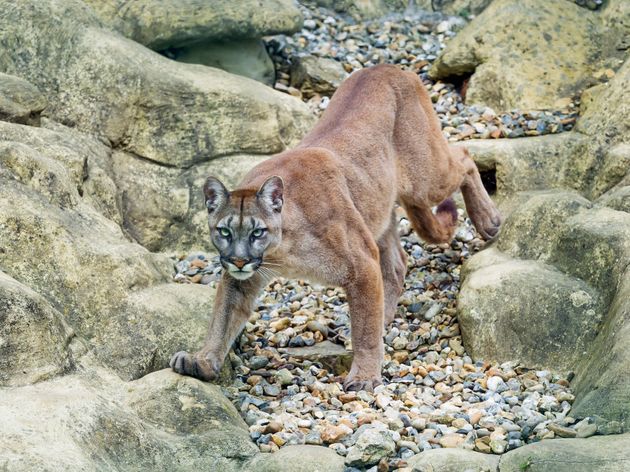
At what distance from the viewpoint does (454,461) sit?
217 inches

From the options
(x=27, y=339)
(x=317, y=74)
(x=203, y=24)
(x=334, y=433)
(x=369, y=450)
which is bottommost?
(x=334, y=433)

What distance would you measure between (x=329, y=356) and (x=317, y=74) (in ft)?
15.2

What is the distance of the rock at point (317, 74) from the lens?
450 inches

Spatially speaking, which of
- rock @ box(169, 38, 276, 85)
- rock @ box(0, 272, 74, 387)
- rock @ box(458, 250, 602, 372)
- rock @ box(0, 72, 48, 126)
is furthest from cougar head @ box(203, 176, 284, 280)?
rock @ box(169, 38, 276, 85)

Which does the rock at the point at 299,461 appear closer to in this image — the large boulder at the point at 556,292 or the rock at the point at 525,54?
the large boulder at the point at 556,292

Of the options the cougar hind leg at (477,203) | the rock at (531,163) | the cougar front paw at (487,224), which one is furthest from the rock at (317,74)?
the cougar front paw at (487,224)

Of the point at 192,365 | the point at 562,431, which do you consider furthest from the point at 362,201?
the point at 562,431

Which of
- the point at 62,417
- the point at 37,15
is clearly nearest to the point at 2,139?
the point at 37,15

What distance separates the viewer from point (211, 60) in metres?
11.2

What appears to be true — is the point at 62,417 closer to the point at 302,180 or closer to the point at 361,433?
the point at 361,433

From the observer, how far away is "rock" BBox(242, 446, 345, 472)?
5641 mm

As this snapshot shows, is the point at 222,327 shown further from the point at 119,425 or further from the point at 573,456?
the point at 573,456

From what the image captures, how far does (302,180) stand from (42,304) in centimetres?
210

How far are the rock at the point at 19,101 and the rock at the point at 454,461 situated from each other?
4498 mm
